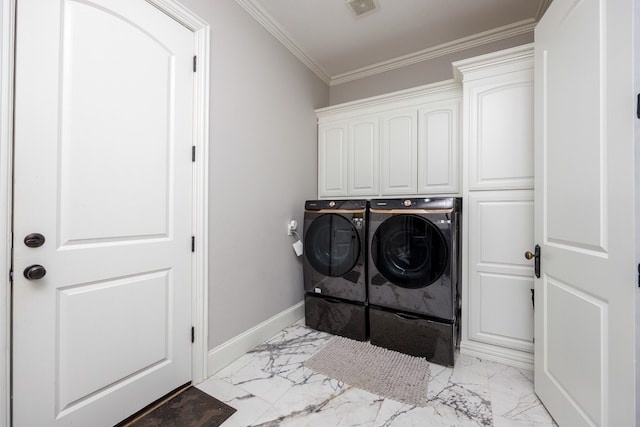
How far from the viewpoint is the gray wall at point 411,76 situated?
8.00 ft

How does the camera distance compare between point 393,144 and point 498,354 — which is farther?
point 393,144

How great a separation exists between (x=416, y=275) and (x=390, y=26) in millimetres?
2137

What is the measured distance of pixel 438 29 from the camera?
235cm

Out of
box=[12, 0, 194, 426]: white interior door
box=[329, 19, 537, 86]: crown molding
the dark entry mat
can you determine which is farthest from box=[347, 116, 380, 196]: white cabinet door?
the dark entry mat

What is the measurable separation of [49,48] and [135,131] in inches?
16.2

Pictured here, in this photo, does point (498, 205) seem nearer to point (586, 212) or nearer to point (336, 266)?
point (586, 212)

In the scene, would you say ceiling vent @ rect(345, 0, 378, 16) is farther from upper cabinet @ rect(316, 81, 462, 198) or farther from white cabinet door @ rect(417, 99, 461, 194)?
white cabinet door @ rect(417, 99, 461, 194)

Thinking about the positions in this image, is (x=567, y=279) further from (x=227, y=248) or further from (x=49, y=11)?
(x=49, y=11)

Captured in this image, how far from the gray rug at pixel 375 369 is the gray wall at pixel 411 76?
8.53 ft

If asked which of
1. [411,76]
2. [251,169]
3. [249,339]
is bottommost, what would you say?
[249,339]

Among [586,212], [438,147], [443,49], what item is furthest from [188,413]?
[443,49]

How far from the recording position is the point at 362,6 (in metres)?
2.07

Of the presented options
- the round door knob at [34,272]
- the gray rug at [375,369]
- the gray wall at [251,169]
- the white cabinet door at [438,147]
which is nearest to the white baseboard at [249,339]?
the gray wall at [251,169]

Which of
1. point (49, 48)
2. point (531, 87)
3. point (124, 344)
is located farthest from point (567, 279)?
point (49, 48)
